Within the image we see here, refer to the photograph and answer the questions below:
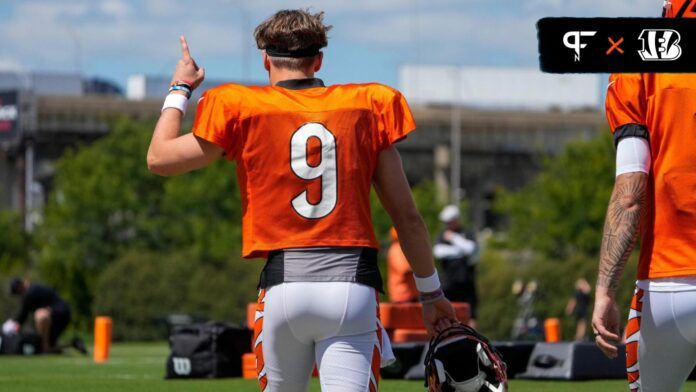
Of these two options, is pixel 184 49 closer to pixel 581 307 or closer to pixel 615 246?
pixel 615 246

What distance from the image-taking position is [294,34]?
17.8 feet

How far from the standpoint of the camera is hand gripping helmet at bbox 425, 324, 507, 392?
570cm

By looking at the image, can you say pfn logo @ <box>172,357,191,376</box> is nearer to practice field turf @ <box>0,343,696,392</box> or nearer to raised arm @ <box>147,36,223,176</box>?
practice field turf @ <box>0,343,696,392</box>

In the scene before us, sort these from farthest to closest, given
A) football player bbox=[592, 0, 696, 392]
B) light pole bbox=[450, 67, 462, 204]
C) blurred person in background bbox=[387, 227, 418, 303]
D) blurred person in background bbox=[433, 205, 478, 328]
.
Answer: light pole bbox=[450, 67, 462, 204]
blurred person in background bbox=[433, 205, 478, 328]
blurred person in background bbox=[387, 227, 418, 303]
football player bbox=[592, 0, 696, 392]

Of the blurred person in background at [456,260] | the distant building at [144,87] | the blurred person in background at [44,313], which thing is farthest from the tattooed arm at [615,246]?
the distant building at [144,87]

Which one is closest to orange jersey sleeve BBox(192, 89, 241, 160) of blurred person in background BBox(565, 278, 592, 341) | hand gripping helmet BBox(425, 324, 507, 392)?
hand gripping helmet BBox(425, 324, 507, 392)

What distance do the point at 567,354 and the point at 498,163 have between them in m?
73.9

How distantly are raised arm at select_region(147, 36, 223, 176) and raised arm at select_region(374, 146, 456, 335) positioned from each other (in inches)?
23.4

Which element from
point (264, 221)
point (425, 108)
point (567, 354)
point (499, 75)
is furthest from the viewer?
point (499, 75)

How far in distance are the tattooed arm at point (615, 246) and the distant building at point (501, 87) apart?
286ft

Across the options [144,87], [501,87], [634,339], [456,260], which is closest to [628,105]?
[634,339]

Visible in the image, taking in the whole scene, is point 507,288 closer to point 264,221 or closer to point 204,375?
point 204,375

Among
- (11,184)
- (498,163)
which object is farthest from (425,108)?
(11,184)

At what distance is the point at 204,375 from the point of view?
1430 centimetres
